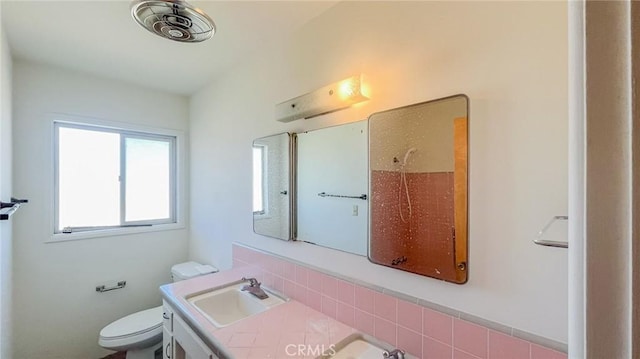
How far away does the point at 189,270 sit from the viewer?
2.48 metres

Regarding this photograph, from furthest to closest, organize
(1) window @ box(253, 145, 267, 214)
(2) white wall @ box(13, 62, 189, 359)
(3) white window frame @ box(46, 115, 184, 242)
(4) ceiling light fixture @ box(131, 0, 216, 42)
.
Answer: (3) white window frame @ box(46, 115, 184, 242), (2) white wall @ box(13, 62, 189, 359), (1) window @ box(253, 145, 267, 214), (4) ceiling light fixture @ box(131, 0, 216, 42)

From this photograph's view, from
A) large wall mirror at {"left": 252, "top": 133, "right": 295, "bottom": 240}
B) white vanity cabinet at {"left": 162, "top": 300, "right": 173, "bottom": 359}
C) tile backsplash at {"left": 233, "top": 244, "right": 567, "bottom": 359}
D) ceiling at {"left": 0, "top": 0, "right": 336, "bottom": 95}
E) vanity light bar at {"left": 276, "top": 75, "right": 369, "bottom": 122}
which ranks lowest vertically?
white vanity cabinet at {"left": 162, "top": 300, "right": 173, "bottom": 359}

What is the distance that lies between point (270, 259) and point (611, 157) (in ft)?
5.83

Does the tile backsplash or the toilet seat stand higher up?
the tile backsplash

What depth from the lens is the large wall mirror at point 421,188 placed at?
1.01 metres

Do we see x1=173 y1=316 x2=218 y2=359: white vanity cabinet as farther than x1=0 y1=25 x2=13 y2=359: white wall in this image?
No

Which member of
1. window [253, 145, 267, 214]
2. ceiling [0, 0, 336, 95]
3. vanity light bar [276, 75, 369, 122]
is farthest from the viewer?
window [253, 145, 267, 214]

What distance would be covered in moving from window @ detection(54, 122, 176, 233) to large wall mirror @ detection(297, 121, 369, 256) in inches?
75.0

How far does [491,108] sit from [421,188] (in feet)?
1.22

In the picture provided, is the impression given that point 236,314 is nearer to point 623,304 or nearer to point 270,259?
point 270,259

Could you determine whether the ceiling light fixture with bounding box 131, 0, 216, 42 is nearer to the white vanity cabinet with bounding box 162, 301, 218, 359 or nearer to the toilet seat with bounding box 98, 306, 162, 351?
the white vanity cabinet with bounding box 162, 301, 218, 359

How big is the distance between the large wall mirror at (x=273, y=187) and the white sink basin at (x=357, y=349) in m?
0.67

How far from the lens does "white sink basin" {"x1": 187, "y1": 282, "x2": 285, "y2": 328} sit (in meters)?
1.64

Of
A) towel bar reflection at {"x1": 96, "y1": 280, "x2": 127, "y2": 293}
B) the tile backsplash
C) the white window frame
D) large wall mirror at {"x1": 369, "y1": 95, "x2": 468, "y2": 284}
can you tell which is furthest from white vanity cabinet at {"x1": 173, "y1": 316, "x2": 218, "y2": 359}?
the white window frame
